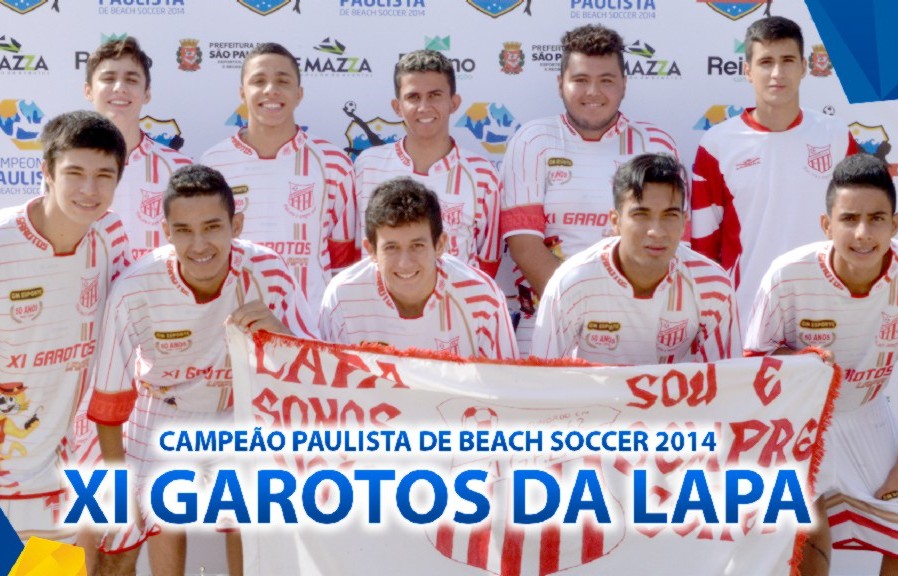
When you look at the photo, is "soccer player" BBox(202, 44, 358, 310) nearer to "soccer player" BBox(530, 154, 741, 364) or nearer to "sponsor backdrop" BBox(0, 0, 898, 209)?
"sponsor backdrop" BBox(0, 0, 898, 209)

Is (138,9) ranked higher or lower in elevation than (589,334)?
higher

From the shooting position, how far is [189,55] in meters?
6.13

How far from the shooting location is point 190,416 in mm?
4965

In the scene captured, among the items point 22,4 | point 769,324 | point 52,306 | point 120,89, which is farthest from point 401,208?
point 22,4

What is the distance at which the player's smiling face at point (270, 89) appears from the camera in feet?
18.8

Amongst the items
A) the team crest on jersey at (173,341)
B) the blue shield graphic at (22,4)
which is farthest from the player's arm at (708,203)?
the blue shield graphic at (22,4)

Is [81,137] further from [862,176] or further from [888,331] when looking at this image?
[888,331]

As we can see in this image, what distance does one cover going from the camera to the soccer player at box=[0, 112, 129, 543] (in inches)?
186

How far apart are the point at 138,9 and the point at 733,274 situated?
3178 millimetres

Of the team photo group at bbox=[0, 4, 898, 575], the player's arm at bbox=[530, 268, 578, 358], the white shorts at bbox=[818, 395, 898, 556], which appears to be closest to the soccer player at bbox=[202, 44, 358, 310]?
the team photo group at bbox=[0, 4, 898, 575]

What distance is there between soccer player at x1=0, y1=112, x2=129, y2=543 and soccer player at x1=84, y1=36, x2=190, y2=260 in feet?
3.03

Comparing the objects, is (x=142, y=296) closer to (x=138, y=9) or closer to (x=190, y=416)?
(x=190, y=416)

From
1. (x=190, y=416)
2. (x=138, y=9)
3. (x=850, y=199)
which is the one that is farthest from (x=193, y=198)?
(x=850, y=199)

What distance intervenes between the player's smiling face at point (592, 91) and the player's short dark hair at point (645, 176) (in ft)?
3.10
